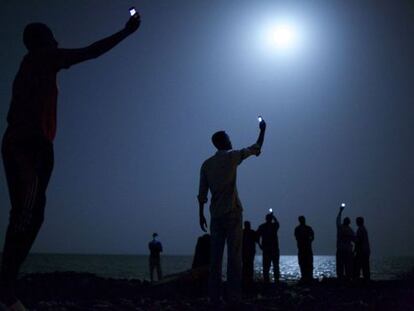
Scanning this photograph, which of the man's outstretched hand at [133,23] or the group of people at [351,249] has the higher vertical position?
the man's outstretched hand at [133,23]

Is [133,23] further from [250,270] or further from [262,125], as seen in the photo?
[250,270]

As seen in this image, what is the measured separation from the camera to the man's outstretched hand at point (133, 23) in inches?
120

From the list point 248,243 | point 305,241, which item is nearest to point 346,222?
point 305,241

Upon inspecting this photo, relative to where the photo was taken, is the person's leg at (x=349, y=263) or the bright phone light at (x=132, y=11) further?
the person's leg at (x=349, y=263)

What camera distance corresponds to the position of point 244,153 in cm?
516

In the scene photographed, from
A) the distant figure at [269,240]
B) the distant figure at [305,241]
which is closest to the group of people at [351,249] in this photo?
the distant figure at [305,241]

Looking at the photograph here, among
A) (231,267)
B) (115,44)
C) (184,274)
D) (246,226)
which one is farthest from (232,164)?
(246,226)

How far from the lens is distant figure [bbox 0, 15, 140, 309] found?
2.67 metres

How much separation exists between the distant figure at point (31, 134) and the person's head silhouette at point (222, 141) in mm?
2557

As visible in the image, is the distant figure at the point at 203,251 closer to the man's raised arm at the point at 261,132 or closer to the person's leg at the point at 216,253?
the person's leg at the point at 216,253

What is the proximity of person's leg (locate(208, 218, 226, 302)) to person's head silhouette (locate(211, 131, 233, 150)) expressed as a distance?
3.24 ft

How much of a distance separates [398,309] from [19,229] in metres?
4.22

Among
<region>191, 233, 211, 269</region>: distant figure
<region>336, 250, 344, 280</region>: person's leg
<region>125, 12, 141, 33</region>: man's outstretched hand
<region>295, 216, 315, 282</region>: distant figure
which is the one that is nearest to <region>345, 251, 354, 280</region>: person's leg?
<region>336, 250, 344, 280</region>: person's leg

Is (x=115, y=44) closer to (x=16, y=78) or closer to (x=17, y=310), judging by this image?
(x=16, y=78)
